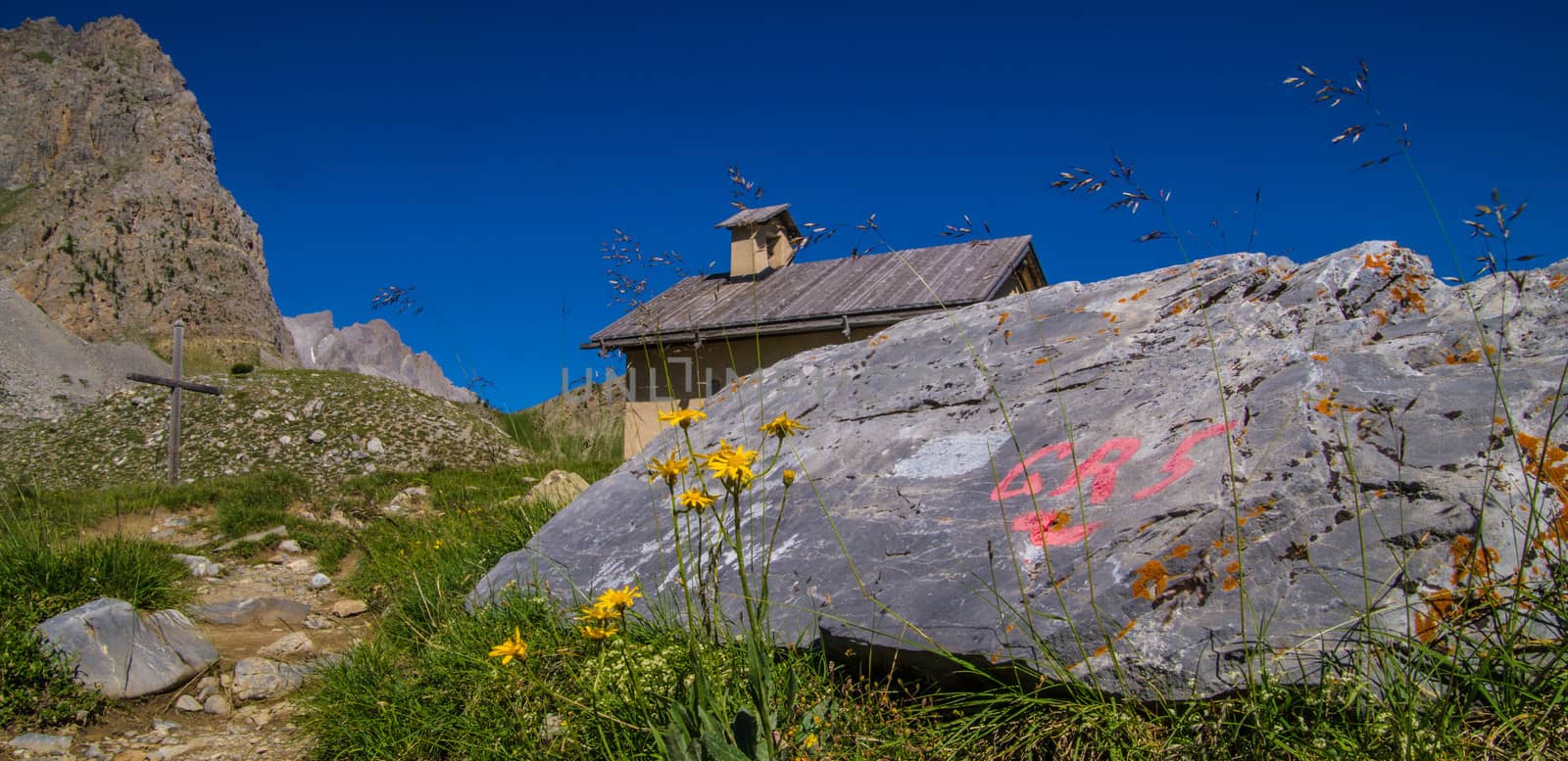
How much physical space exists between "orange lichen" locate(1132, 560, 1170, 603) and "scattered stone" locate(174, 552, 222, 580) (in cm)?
608

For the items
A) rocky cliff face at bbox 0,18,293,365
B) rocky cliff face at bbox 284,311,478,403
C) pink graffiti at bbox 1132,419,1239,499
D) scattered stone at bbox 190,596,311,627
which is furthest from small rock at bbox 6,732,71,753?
rocky cliff face at bbox 284,311,478,403

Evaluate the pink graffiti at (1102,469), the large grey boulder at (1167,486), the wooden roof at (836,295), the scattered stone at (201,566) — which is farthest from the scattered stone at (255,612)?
the wooden roof at (836,295)

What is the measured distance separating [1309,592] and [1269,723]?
1.05 ft

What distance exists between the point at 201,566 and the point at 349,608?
1605 mm

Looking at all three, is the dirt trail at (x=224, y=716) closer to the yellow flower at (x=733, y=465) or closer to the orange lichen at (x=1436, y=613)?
the yellow flower at (x=733, y=465)

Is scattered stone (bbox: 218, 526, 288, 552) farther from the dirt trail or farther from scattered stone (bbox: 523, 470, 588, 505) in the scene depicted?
scattered stone (bbox: 523, 470, 588, 505)

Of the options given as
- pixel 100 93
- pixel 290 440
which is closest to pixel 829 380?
pixel 290 440

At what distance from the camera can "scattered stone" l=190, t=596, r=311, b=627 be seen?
15.9ft

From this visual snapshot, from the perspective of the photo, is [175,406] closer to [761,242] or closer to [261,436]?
[261,436]

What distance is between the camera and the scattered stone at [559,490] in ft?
17.4

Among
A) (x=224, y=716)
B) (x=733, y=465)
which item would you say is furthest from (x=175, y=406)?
(x=733, y=465)

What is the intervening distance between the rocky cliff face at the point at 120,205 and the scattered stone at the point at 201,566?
40.0m

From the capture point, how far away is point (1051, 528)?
2.43 meters

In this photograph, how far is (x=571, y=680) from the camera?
2.75 m
